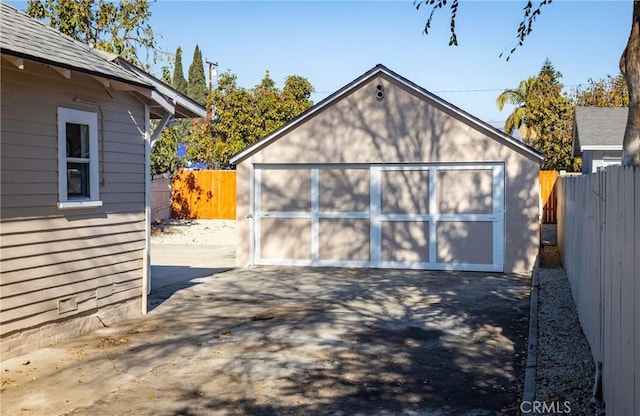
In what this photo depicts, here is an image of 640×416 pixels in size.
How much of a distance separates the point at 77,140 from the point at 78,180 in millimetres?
530

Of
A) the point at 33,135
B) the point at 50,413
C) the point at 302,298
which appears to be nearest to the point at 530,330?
the point at 302,298

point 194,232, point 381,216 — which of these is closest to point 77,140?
point 381,216

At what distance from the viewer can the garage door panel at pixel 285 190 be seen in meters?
16.0

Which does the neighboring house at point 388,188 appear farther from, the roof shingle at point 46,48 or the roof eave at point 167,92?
the roof shingle at point 46,48

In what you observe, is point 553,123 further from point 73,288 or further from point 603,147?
point 73,288

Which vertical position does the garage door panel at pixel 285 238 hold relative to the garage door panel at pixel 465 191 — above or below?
below

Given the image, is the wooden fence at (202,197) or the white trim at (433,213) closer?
the white trim at (433,213)

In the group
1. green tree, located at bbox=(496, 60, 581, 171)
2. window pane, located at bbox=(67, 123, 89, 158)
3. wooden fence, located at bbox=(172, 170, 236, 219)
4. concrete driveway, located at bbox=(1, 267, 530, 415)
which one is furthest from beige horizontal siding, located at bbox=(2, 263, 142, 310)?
green tree, located at bbox=(496, 60, 581, 171)

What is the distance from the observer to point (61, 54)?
8.32 m

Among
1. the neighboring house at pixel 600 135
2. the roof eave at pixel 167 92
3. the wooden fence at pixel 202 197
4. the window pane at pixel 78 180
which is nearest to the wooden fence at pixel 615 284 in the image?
the window pane at pixel 78 180

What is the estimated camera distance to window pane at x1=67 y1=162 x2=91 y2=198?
8.62m

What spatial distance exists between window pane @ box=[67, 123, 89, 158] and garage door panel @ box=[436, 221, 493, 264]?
335 inches
